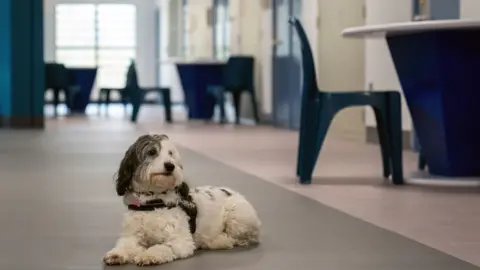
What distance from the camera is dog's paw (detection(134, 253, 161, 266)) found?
2.95 m

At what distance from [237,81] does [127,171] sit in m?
11.8

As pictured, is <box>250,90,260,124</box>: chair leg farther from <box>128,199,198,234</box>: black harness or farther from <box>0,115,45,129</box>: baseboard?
<box>128,199,198,234</box>: black harness

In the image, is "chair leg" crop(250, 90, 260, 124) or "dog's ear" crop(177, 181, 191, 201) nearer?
"dog's ear" crop(177, 181, 191, 201)

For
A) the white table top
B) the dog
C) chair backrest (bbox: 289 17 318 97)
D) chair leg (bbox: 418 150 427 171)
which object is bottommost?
chair leg (bbox: 418 150 427 171)

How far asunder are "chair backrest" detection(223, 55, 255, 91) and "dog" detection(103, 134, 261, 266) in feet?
37.6

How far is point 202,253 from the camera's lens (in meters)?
3.23

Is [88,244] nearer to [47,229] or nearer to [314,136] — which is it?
[47,229]

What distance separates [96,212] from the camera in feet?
14.4

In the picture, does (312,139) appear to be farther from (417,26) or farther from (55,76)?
(55,76)

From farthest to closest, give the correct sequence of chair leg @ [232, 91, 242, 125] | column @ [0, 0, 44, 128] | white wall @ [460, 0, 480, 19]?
chair leg @ [232, 91, 242, 125], column @ [0, 0, 44, 128], white wall @ [460, 0, 480, 19]

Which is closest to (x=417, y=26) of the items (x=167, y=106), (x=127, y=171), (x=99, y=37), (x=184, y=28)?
(x=127, y=171)

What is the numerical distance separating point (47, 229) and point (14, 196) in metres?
1.22

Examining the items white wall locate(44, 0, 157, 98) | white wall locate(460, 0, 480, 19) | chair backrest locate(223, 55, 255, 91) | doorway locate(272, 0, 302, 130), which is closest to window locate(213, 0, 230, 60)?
chair backrest locate(223, 55, 255, 91)

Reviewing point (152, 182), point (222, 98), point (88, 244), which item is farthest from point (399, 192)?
point (222, 98)
